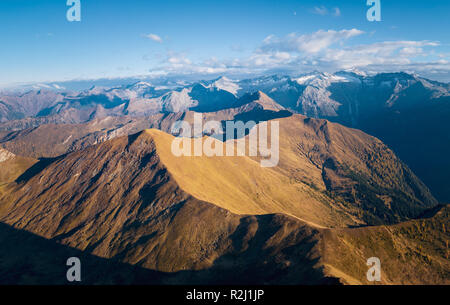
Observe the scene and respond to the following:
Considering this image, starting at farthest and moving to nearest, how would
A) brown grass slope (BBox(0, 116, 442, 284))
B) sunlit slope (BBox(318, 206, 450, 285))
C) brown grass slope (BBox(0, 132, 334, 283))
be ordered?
brown grass slope (BBox(0, 132, 334, 283))
brown grass slope (BBox(0, 116, 442, 284))
sunlit slope (BBox(318, 206, 450, 285))

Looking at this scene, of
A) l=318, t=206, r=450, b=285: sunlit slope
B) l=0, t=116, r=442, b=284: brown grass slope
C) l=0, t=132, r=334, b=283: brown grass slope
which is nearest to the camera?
l=318, t=206, r=450, b=285: sunlit slope

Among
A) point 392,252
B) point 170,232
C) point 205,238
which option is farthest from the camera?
point 170,232

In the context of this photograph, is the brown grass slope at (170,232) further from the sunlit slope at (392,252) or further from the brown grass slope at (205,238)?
the sunlit slope at (392,252)

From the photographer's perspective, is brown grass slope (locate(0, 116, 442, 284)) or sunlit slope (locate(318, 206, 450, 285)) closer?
sunlit slope (locate(318, 206, 450, 285))

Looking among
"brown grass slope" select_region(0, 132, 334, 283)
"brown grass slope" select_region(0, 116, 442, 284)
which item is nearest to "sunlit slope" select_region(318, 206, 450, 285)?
"brown grass slope" select_region(0, 116, 442, 284)

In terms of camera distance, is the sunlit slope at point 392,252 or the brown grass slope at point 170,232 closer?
the sunlit slope at point 392,252

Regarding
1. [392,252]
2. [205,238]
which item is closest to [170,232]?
[205,238]

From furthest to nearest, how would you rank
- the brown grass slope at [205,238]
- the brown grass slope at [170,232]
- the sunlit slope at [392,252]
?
the brown grass slope at [170,232] < the brown grass slope at [205,238] < the sunlit slope at [392,252]

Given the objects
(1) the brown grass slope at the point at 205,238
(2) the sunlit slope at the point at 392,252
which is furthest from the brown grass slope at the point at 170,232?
(2) the sunlit slope at the point at 392,252

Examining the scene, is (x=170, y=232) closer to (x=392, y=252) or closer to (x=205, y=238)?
(x=205, y=238)

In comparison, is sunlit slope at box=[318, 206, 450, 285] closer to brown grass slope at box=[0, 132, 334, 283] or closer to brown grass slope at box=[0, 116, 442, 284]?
brown grass slope at box=[0, 116, 442, 284]

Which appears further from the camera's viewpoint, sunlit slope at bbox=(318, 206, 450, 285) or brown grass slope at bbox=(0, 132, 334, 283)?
brown grass slope at bbox=(0, 132, 334, 283)
